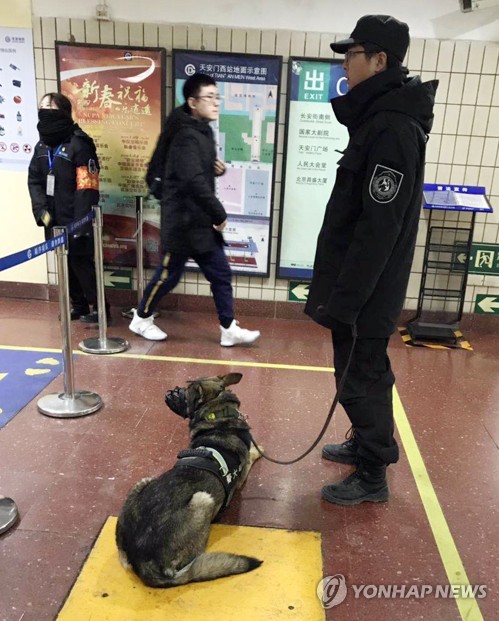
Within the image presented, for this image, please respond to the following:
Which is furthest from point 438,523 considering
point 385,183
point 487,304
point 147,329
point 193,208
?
A: point 487,304

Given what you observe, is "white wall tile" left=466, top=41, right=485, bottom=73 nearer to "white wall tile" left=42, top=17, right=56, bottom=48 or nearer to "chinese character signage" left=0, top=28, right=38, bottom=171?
"white wall tile" left=42, top=17, right=56, bottom=48

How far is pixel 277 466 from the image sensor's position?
2922 mm

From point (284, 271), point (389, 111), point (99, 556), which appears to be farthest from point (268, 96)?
point (99, 556)

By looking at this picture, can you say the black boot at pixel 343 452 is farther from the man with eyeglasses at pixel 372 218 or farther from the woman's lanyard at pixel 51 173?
the woman's lanyard at pixel 51 173

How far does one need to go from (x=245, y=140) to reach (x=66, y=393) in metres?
Answer: 2.71

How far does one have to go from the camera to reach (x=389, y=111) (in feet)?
7.30

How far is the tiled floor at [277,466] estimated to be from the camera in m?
2.20

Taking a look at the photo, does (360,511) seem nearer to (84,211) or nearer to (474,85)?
(84,211)

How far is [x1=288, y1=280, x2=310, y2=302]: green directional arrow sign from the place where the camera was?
5.28 meters

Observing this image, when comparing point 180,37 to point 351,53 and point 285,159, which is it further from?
point 351,53

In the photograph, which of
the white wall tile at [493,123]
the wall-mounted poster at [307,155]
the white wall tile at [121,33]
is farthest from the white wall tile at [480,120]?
the white wall tile at [121,33]

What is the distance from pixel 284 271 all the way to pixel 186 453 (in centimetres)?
306

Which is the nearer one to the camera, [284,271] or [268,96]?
[268,96]

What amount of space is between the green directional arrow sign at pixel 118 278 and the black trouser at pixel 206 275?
890mm
